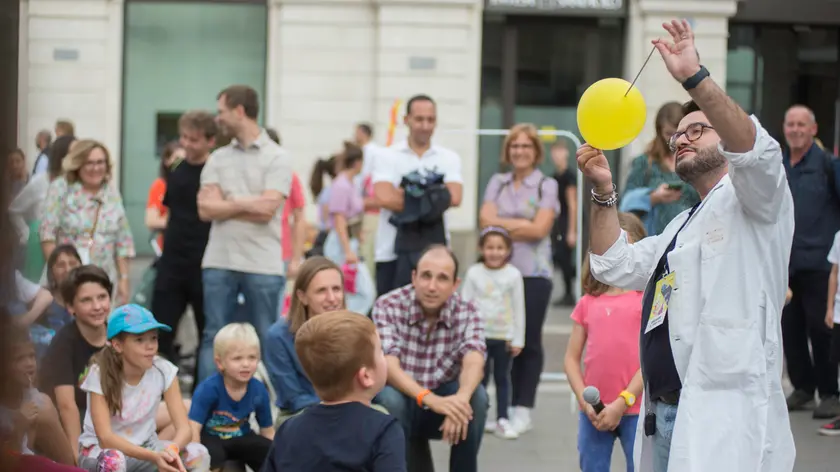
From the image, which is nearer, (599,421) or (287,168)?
(599,421)

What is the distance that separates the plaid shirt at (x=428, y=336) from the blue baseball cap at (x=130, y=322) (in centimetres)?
107

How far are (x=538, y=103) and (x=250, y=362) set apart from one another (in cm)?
Result: 1293

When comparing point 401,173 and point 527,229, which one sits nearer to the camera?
point 401,173

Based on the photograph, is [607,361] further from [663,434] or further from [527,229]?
[527,229]

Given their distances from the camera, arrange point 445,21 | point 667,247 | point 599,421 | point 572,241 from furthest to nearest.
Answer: point 445,21 → point 572,241 → point 599,421 → point 667,247

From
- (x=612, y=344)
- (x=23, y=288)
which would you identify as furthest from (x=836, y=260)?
(x=23, y=288)

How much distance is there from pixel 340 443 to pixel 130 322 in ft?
6.84

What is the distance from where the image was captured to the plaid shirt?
579 centimetres

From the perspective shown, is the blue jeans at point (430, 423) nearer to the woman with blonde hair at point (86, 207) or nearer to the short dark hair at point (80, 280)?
the short dark hair at point (80, 280)

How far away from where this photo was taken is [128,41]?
58.8ft

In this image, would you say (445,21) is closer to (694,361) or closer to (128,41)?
(128,41)

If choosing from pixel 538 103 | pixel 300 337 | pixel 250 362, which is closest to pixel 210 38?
pixel 538 103

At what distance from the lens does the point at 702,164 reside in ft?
11.3

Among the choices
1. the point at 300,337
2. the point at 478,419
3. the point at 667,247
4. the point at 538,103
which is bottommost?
the point at 478,419
